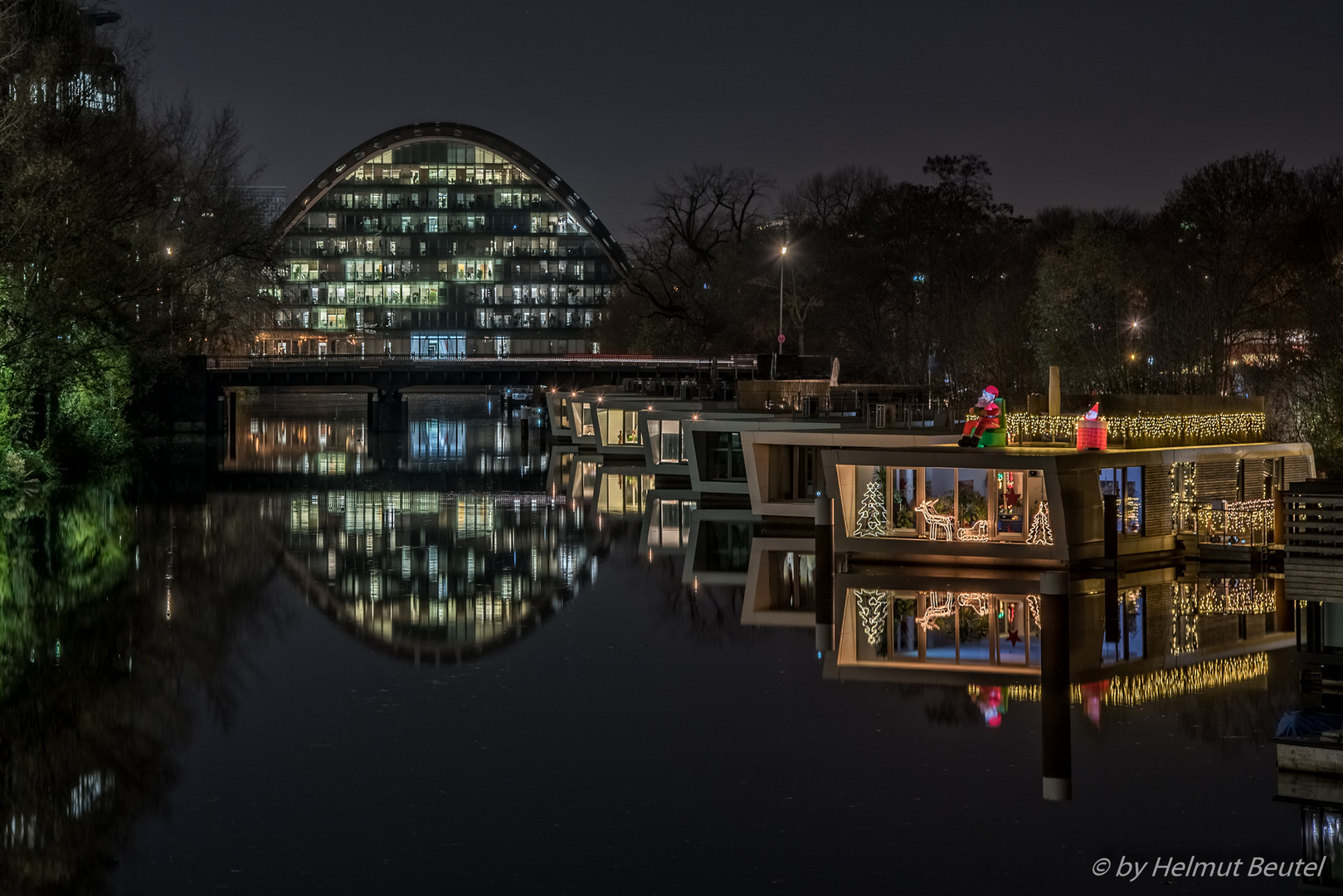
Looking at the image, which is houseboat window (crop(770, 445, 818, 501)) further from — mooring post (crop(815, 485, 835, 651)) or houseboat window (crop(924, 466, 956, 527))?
mooring post (crop(815, 485, 835, 651))

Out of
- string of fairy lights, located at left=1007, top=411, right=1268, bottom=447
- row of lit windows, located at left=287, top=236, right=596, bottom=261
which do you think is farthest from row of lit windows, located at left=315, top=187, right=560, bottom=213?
string of fairy lights, located at left=1007, top=411, right=1268, bottom=447

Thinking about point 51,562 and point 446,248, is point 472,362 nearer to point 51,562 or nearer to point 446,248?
point 51,562

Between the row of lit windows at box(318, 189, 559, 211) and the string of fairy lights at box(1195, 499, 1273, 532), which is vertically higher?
the row of lit windows at box(318, 189, 559, 211)

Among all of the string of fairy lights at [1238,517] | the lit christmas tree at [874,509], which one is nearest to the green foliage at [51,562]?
the lit christmas tree at [874,509]

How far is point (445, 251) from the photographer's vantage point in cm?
16012

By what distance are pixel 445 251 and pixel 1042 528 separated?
5376 inches

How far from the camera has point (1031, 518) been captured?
28.8 m

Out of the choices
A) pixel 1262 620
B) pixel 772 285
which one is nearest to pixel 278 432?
pixel 772 285

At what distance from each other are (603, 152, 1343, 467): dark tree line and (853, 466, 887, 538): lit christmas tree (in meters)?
15.7

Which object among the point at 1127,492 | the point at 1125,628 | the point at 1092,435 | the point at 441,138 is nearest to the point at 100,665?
the point at 1125,628

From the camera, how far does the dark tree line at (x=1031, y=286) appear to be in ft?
188

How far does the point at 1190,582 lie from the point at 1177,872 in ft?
51.8

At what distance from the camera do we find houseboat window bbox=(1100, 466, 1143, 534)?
2941 cm

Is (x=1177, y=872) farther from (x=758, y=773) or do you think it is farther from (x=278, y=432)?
(x=278, y=432)
